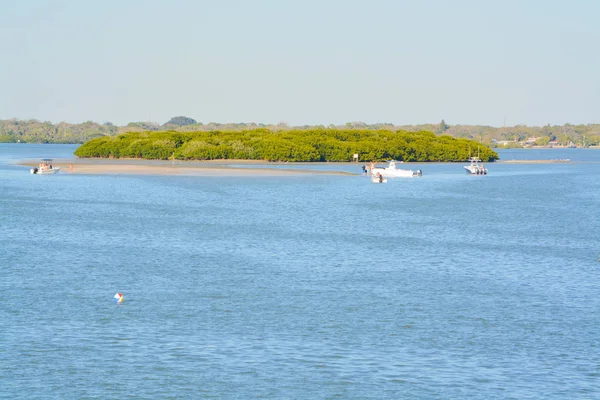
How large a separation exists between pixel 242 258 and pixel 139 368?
72.0ft

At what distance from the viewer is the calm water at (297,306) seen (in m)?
25.7

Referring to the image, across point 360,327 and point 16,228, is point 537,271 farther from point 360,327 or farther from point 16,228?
point 16,228

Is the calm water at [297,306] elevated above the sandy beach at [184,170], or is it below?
below

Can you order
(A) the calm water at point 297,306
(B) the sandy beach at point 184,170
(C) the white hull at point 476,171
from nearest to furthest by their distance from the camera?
(A) the calm water at point 297,306
(B) the sandy beach at point 184,170
(C) the white hull at point 476,171

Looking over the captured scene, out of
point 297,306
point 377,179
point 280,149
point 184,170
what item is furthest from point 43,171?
point 297,306

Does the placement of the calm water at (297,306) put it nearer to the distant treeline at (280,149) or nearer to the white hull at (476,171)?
the white hull at (476,171)

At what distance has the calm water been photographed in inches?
1010

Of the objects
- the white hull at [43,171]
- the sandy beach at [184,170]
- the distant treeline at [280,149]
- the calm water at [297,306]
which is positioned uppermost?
the distant treeline at [280,149]

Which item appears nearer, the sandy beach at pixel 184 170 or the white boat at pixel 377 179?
the white boat at pixel 377 179

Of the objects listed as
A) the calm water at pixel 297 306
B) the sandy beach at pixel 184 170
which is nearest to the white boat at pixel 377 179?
the sandy beach at pixel 184 170

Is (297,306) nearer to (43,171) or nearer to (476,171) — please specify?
(43,171)

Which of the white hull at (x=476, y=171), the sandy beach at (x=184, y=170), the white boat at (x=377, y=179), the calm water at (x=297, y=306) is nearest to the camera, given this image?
the calm water at (x=297, y=306)

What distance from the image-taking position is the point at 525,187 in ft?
395

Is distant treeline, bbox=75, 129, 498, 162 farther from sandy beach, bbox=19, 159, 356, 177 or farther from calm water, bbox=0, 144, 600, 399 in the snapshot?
calm water, bbox=0, 144, 600, 399
